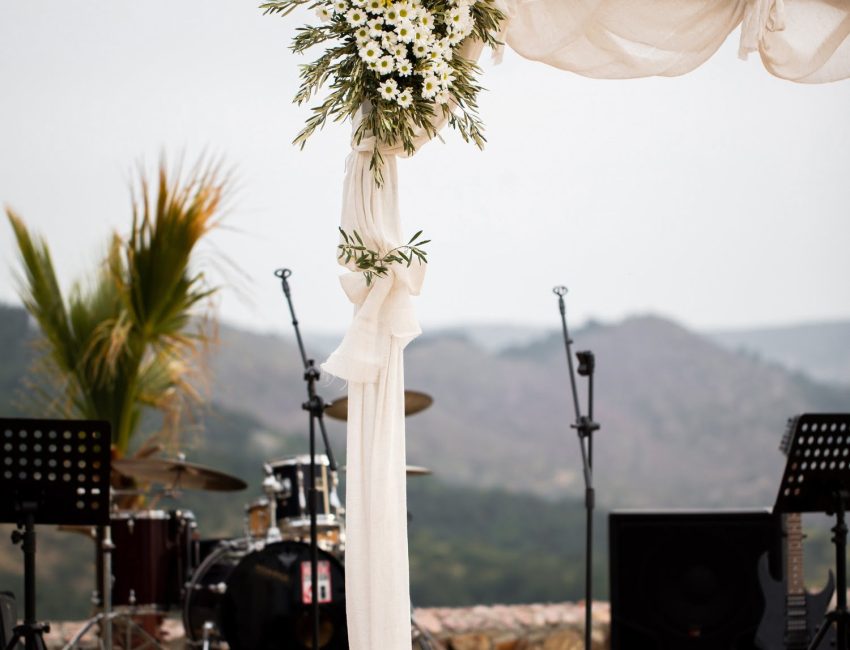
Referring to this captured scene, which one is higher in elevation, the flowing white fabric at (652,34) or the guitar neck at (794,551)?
the flowing white fabric at (652,34)

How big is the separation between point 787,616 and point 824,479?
32.9 inches

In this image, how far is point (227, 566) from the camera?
198 inches

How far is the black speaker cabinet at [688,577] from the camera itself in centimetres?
454

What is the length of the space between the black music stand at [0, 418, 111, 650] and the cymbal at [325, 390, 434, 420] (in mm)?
1290

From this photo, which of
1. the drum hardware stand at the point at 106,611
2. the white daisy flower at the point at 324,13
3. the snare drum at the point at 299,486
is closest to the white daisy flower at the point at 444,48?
the white daisy flower at the point at 324,13

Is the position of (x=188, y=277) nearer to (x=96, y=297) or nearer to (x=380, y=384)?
(x=96, y=297)

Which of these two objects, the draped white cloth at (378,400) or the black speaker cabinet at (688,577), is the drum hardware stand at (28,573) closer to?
the draped white cloth at (378,400)

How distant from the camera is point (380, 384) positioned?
11.8ft

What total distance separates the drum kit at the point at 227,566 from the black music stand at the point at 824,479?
170cm

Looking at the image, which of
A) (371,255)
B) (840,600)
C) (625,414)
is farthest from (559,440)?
(371,255)

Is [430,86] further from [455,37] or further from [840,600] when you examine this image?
[840,600]

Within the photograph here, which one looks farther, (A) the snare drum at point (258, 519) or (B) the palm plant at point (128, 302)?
(B) the palm plant at point (128, 302)

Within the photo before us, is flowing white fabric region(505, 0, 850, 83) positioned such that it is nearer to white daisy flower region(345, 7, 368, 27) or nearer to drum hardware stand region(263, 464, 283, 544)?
white daisy flower region(345, 7, 368, 27)

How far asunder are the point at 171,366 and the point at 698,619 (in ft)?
9.15
